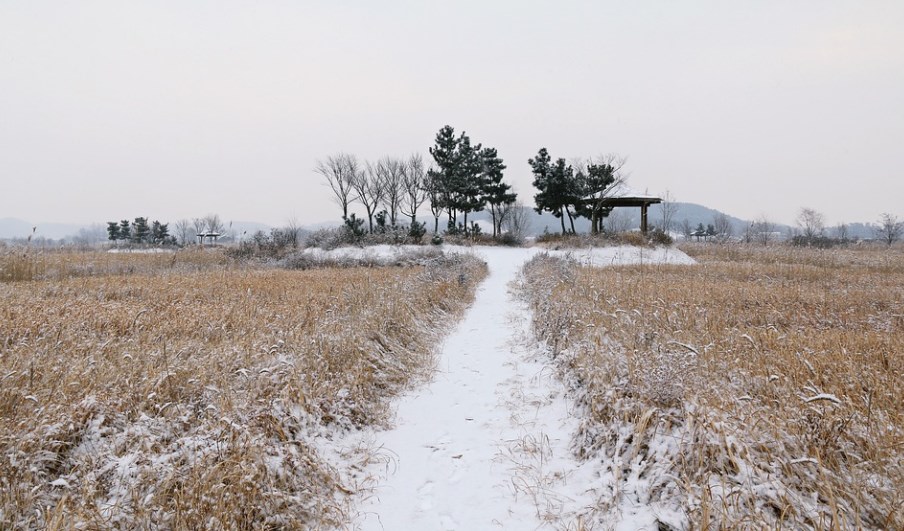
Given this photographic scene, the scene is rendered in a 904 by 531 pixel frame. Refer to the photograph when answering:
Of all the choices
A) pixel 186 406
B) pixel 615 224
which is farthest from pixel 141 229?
pixel 615 224

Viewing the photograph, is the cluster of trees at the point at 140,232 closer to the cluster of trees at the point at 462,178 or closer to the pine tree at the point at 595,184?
the cluster of trees at the point at 462,178

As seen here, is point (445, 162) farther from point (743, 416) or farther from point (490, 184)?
point (743, 416)

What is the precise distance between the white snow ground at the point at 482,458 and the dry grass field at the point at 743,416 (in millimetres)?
328

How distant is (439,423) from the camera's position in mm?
4570

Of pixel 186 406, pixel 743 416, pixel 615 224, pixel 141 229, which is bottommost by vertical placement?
pixel 743 416

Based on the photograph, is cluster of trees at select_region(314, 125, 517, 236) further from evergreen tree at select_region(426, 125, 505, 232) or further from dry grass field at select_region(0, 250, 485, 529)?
dry grass field at select_region(0, 250, 485, 529)

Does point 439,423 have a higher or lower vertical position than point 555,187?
lower

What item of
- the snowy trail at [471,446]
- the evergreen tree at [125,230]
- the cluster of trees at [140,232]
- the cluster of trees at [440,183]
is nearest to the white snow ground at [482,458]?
the snowy trail at [471,446]

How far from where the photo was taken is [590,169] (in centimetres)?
3975

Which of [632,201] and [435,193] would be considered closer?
[632,201]

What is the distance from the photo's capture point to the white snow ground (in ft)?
9.64

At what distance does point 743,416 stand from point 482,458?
7.88 ft

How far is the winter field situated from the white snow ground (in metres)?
0.02

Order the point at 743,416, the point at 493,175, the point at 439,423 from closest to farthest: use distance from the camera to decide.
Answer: the point at 743,416
the point at 439,423
the point at 493,175
